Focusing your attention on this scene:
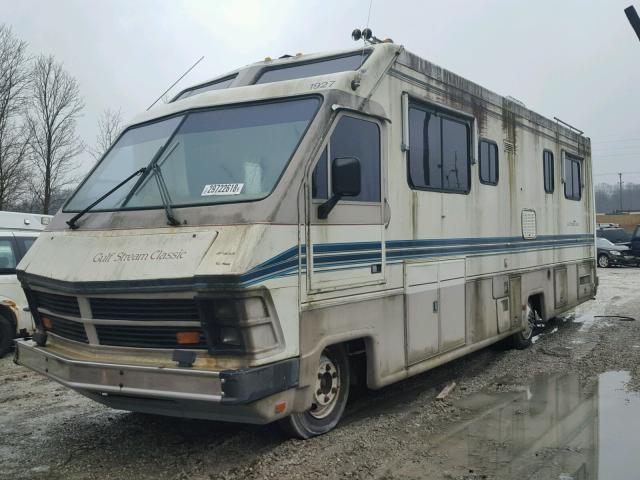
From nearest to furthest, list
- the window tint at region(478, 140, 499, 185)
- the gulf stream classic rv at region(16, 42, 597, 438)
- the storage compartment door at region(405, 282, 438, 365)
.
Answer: the gulf stream classic rv at region(16, 42, 597, 438) → the storage compartment door at region(405, 282, 438, 365) → the window tint at region(478, 140, 499, 185)

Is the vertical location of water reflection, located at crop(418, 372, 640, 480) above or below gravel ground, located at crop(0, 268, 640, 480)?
below

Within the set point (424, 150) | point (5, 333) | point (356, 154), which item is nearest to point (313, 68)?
point (356, 154)

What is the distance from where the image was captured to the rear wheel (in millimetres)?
8545

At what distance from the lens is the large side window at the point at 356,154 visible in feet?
15.4

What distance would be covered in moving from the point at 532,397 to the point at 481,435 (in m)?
1.45

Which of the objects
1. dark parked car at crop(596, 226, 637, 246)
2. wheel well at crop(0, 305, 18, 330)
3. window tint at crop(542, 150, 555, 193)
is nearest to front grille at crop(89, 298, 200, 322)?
wheel well at crop(0, 305, 18, 330)

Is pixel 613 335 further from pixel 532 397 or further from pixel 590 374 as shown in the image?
pixel 532 397

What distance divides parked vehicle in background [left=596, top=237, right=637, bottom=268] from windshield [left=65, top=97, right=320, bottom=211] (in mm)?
22994

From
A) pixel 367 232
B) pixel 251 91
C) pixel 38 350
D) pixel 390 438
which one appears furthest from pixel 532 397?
pixel 38 350

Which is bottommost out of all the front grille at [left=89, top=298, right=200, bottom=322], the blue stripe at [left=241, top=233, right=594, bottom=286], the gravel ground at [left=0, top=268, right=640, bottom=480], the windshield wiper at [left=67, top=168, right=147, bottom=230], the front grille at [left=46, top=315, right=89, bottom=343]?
the gravel ground at [left=0, top=268, right=640, bottom=480]

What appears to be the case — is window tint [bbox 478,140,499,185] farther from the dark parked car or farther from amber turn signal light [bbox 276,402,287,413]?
the dark parked car

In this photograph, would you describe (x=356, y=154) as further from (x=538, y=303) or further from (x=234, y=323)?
(x=538, y=303)

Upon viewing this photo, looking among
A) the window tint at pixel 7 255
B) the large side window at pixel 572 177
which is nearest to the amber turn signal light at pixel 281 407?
the window tint at pixel 7 255

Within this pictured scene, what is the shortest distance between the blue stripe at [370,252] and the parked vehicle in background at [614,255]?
58.9 ft
